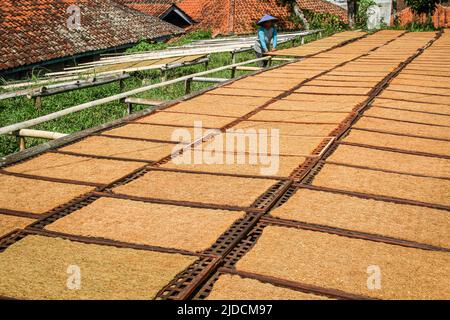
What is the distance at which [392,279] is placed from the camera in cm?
251

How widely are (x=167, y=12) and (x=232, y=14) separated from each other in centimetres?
339

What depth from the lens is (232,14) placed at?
82.5 ft

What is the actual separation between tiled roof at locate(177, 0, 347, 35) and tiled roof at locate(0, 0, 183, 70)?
505 cm

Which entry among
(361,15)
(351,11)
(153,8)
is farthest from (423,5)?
(153,8)

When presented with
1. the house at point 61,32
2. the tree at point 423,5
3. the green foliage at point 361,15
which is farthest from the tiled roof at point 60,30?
the tree at point 423,5

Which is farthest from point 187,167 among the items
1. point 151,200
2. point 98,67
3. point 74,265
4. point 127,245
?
point 98,67

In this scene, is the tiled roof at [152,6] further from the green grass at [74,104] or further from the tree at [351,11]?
the green grass at [74,104]

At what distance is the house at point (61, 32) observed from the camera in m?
13.6

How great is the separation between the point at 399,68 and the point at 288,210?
6.86 metres

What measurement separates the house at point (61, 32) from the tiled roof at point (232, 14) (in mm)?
5221

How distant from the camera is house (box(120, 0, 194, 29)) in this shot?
24577mm

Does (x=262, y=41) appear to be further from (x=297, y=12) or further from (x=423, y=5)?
(x=423, y=5)

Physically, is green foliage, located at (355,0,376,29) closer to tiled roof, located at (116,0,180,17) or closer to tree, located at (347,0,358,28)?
tree, located at (347,0,358,28)

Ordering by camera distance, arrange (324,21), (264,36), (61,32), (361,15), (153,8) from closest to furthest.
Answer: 1. (264,36)
2. (61,32)
3. (324,21)
4. (361,15)
5. (153,8)
